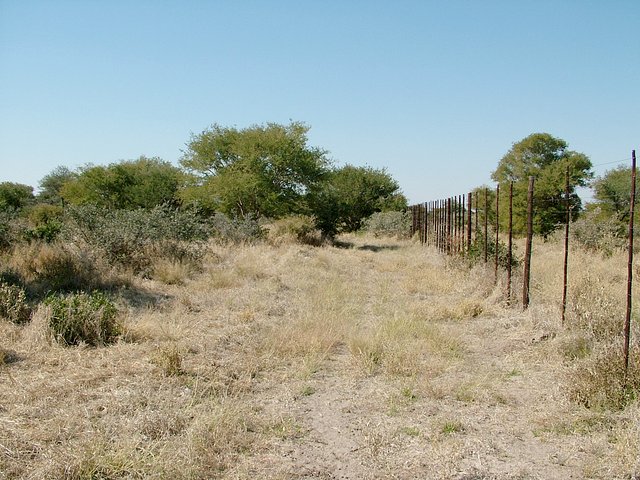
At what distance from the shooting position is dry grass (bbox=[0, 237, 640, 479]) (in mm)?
3559

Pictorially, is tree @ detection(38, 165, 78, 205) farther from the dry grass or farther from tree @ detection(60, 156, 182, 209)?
the dry grass

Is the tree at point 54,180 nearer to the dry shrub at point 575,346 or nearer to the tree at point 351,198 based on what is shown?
the tree at point 351,198

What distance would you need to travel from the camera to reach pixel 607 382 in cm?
443

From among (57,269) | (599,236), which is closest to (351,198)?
(599,236)

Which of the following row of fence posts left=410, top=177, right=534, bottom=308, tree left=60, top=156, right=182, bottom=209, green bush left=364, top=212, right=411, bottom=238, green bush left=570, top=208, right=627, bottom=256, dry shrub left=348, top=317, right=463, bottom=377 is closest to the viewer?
dry shrub left=348, top=317, right=463, bottom=377

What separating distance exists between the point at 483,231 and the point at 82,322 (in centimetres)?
1200

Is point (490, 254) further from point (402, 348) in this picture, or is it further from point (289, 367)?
point (289, 367)

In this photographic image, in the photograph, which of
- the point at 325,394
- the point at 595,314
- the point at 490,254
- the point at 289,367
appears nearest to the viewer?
the point at 325,394

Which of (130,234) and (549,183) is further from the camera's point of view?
(549,183)

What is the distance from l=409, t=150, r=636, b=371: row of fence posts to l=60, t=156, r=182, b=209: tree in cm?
1406

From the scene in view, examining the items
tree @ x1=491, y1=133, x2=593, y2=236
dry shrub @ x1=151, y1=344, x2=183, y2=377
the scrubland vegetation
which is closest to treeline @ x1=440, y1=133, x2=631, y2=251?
tree @ x1=491, y1=133, x2=593, y2=236

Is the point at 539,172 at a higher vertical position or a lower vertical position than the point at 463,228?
higher

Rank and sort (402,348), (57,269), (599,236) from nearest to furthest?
(402,348), (57,269), (599,236)

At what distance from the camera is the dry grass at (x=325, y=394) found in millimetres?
3559
